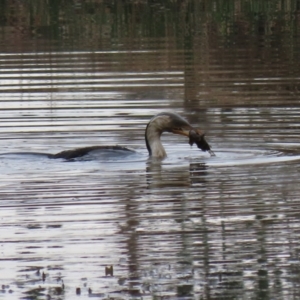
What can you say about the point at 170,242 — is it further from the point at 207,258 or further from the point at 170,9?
the point at 170,9

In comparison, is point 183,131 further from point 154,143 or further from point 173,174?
point 173,174

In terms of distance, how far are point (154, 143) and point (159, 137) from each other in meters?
0.15

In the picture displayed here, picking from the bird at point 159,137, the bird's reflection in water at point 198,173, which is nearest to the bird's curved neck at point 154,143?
the bird at point 159,137

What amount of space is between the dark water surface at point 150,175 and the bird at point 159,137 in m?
0.11

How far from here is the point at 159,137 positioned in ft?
40.1

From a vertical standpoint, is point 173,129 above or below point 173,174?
above

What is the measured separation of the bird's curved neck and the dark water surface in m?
0.13

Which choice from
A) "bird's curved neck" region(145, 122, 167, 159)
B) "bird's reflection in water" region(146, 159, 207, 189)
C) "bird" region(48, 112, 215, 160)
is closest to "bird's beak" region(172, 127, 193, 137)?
"bird" region(48, 112, 215, 160)

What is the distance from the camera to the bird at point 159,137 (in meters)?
11.8

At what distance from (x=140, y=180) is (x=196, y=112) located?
453 cm

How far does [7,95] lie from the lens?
16922mm

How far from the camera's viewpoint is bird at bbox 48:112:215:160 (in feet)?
38.6

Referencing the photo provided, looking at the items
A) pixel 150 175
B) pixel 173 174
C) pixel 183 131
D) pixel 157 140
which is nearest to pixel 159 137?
pixel 157 140

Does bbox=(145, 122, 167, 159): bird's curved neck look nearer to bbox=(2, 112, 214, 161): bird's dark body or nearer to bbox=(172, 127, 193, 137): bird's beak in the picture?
bbox=(2, 112, 214, 161): bird's dark body
